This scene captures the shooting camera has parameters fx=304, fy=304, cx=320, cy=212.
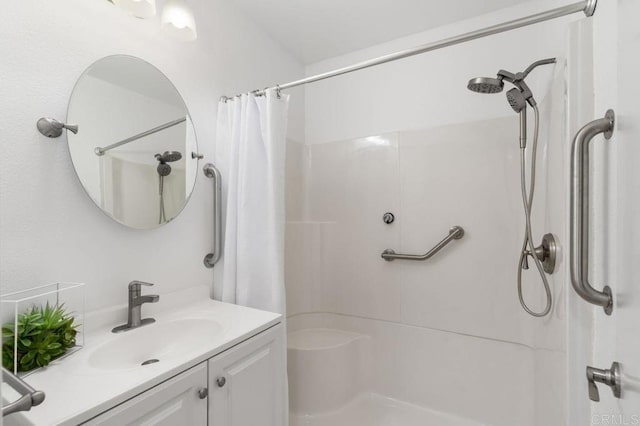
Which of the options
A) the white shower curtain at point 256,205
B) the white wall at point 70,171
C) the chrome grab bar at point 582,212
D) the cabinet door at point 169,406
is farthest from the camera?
the white shower curtain at point 256,205

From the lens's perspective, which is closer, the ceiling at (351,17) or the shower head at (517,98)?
the shower head at (517,98)

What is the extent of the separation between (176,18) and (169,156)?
56 cm

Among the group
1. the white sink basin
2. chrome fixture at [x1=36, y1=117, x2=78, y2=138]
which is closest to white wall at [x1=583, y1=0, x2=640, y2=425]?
the white sink basin

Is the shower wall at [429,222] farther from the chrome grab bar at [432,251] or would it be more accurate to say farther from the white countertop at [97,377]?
the white countertop at [97,377]

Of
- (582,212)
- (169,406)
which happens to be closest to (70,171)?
(169,406)

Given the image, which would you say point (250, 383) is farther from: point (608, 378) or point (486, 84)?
point (486, 84)

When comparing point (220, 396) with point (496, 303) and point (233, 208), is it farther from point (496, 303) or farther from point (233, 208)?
point (496, 303)

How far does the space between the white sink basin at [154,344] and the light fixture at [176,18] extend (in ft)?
3.89

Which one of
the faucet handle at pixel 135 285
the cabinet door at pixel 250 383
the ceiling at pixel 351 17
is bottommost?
the cabinet door at pixel 250 383

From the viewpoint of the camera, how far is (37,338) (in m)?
0.82

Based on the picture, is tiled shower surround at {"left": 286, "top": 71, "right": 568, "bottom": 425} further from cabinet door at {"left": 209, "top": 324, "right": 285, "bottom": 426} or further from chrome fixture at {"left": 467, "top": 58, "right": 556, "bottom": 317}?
Result: cabinet door at {"left": 209, "top": 324, "right": 285, "bottom": 426}

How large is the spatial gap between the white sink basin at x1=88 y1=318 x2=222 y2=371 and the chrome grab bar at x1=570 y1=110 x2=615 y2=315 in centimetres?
104

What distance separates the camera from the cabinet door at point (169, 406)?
728mm

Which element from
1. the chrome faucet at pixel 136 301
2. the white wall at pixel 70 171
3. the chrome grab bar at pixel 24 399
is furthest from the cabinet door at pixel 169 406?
the white wall at pixel 70 171
